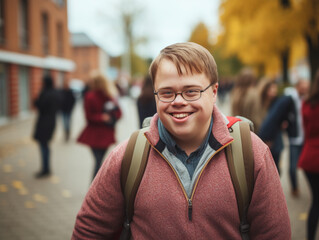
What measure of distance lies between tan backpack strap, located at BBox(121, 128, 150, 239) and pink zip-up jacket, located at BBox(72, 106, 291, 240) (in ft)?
0.09

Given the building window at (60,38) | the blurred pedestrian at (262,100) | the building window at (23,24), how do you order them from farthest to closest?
the building window at (60,38) < the building window at (23,24) < the blurred pedestrian at (262,100)

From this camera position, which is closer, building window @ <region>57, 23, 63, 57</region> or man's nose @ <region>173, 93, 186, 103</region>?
man's nose @ <region>173, 93, 186, 103</region>

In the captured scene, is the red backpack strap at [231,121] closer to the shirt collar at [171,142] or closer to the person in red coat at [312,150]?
the shirt collar at [171,142]

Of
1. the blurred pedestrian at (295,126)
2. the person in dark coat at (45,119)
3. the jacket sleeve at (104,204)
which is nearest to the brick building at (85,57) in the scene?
the person in dark coat at (45,119)

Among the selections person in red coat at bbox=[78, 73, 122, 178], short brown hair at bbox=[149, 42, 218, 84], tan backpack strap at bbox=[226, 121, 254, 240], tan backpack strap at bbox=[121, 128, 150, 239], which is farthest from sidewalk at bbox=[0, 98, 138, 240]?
short brown hair at bbox=[149, 42, 218, 84]

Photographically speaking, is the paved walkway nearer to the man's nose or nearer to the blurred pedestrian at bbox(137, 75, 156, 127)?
the blurred pedestrian at bbox(137, 75, 156, 127)

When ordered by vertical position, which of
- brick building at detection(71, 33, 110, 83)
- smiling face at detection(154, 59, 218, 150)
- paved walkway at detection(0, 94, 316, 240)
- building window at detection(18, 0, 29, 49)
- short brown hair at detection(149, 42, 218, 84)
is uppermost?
brick building at detection(71, 33, 110, 83)

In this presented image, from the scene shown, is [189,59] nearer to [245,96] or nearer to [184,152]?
[184,152]

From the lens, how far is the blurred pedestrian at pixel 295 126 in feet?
14.8

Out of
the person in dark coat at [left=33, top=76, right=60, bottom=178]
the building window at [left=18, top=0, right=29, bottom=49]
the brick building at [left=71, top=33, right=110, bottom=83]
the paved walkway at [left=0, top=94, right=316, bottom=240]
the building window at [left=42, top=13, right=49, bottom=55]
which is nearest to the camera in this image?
the paved walkway at [left=0, top=94, right=316, bottom=240]

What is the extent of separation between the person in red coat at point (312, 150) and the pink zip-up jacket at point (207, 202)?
6.66ft

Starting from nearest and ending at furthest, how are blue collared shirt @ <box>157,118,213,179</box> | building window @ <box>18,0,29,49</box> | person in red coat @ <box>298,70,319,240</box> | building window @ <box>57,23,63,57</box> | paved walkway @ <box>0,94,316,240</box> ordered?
blue collared shirt @ <box>157,118,213,179</box> → person in red coat @ <box>298,70,319,240</box> → paved walkway @ <box>0,94,316,240</box> → building window @ <box>18,0,29,49</box> → building window @ <box>57,23,63,57</box>

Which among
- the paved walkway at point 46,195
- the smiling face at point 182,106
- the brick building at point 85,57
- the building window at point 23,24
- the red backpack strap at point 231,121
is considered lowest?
the paved walkway at point 46,195

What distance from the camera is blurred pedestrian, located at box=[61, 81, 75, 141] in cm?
1093
